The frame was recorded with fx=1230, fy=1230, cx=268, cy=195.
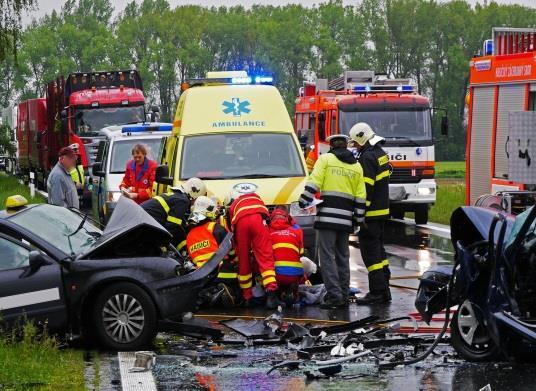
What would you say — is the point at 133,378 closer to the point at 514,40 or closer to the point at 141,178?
the point at 141,178

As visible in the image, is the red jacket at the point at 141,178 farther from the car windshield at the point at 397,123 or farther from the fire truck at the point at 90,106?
the fire truck at the point at 90,106

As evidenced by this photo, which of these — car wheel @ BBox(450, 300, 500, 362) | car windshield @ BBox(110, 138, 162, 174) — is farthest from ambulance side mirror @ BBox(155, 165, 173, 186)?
car wheel @ BBox(450, 300, 500, 362)

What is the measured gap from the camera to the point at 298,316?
12.0 meters

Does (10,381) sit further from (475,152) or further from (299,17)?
(299,17)

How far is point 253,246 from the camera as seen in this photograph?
1259cm

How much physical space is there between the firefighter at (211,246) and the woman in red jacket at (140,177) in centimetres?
412

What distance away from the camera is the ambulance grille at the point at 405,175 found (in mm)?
23328

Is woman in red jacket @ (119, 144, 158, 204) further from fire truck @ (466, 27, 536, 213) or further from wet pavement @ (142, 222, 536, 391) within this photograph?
wet pavement @ (142, 222, 536, 391)

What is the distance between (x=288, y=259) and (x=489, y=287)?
162 inches

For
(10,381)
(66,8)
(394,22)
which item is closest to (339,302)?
(10,381)

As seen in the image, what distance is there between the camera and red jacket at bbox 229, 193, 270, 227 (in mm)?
12648

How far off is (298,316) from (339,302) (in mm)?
735

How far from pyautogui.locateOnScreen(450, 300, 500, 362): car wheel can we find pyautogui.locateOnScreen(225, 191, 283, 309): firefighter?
135 inches

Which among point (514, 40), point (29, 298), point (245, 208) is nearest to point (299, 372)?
point (29, 298)
